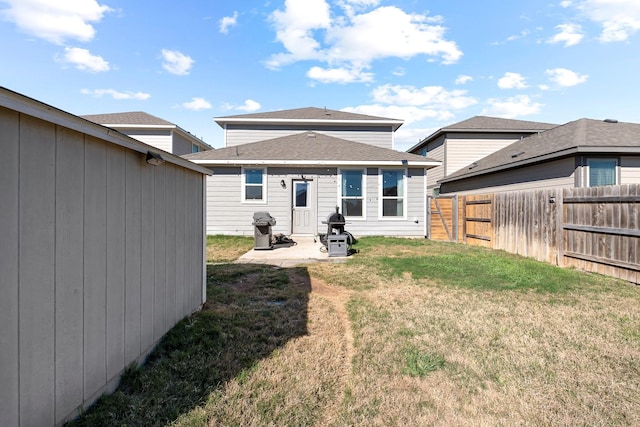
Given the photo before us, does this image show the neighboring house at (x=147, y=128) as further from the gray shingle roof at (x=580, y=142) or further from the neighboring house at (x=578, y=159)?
the neighboring house at (x=578, y=159)

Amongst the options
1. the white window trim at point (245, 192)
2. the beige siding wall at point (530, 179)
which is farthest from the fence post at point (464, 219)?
the white window trim at point (245, 192)

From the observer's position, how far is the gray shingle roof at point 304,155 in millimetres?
10773

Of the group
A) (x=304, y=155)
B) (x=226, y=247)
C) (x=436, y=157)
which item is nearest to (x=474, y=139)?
(x=436, y=157)

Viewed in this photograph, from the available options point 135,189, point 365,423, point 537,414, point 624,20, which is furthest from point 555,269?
point 135,189

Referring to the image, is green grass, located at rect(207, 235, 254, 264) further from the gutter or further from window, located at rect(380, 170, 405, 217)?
window, located at rect(380, 170, 405, 217)

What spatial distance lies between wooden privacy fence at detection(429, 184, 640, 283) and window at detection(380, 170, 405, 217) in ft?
8.98

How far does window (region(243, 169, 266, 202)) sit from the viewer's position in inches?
436

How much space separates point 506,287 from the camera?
16.7 ft

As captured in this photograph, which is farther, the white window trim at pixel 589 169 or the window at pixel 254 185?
the window at pixel 254 185

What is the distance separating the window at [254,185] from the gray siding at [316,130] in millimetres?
5394

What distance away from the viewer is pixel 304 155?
441 inches

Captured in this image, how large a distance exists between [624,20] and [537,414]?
10.8m

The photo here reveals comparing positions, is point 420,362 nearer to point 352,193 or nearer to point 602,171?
point 352,193

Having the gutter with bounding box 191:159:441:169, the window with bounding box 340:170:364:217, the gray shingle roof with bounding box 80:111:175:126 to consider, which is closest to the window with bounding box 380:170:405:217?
the gutter with bounding box 191:159:441:169
